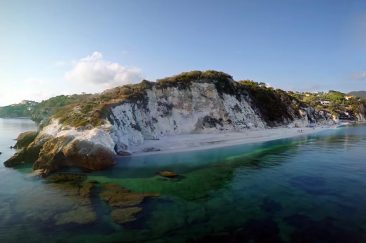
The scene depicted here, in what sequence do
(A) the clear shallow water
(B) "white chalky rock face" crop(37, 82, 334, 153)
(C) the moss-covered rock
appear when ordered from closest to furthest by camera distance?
(A) the clear shallow water, (B) "white chalky rock face" crop(37, 82, 334, 153), (C) the moss-covered rock

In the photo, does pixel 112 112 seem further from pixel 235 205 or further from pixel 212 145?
pixel 235 205

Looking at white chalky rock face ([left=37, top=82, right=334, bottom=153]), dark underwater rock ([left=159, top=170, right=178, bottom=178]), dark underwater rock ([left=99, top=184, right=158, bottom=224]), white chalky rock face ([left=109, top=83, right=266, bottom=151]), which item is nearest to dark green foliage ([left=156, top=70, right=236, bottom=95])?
white chalky rock face ([left=37, top=82, right=334, bottom=153])

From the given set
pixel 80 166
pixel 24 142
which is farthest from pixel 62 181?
pixel 24 142

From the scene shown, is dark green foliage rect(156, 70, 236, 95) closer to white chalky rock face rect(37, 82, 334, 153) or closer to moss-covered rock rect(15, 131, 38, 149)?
white chalky rock face rect(37, 82, 334, 153)

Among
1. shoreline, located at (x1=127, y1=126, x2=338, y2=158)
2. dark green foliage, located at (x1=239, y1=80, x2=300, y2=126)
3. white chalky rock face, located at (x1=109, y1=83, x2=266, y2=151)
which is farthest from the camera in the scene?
dark green foliage, located at (x1=239, y1=80, x2=300, y2=126)

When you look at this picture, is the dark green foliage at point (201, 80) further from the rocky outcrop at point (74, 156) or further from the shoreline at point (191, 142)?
the rocky outcrop at point (74, 156)

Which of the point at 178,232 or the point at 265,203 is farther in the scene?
the point at 265,203
